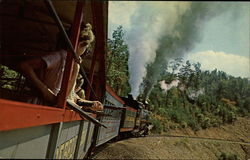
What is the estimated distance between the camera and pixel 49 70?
1408 mm

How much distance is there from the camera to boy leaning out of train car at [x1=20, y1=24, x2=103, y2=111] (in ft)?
4.12

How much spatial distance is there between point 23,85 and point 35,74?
1.96m

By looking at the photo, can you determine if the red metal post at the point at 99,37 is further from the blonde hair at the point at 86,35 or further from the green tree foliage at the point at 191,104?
the green tree foliage at the point at 191,104

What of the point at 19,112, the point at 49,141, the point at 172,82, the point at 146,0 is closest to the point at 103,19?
the point at 49,141

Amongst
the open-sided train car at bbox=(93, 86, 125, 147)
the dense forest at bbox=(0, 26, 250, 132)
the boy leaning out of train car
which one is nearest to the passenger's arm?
the boy leaning out of train car

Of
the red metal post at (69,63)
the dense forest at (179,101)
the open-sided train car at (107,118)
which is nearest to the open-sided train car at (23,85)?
the red metal post at (69,63)

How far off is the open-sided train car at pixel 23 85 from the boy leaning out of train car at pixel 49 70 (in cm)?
6

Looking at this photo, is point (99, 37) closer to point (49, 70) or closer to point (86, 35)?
point (86, 35)

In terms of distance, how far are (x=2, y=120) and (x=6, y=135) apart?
91 millimetres

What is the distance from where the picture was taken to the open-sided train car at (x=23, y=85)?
0.85 metres

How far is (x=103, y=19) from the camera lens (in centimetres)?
227

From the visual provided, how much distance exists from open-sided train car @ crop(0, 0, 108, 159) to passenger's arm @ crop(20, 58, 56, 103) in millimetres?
74

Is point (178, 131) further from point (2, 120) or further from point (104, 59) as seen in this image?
point (2, 120)

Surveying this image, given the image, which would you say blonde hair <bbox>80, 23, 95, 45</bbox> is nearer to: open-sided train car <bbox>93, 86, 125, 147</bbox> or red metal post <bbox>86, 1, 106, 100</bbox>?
red metal post <bbox>86, 1, 106, 100</bbox>
